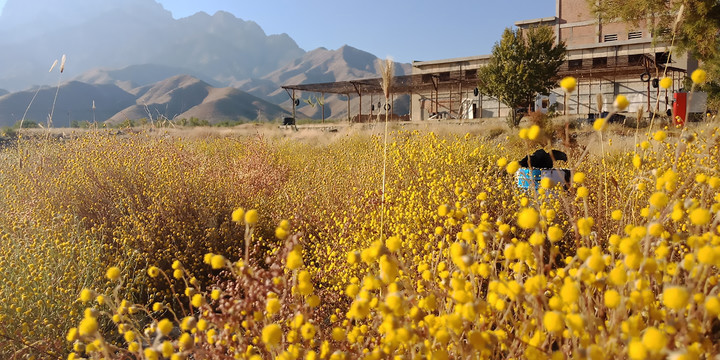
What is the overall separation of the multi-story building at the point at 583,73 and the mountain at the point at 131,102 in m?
75.0

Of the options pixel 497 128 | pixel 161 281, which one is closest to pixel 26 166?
pixel 161 281

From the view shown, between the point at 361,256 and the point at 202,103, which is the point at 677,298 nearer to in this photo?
the point at 361,256

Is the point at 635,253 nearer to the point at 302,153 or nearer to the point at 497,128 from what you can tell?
the point at 302,153

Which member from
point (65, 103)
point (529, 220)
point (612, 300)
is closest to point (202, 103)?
point (65, 103)

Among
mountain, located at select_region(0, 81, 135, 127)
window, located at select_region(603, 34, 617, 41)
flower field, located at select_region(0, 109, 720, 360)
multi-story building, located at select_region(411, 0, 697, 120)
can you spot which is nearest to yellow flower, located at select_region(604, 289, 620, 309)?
flower field, located at select_region(0, 109, 720, 360)

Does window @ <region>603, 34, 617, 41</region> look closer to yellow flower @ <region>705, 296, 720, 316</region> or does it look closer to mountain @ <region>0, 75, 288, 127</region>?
yellow flower @ <region>705, 296, 720, 316</region>

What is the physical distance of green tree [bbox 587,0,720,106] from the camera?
9.48m

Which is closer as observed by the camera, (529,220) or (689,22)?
(529,220)

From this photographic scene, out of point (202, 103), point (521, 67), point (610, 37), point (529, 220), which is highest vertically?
point (202, 103)

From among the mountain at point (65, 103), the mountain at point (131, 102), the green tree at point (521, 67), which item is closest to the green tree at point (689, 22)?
the green tree at point (521, 67)

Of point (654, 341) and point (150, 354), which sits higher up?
point (654, 341)

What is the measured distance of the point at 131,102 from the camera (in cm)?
13888

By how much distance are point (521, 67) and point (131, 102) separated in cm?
14642

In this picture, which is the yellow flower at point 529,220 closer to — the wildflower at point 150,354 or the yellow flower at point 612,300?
the yellow flower at point 612,300
